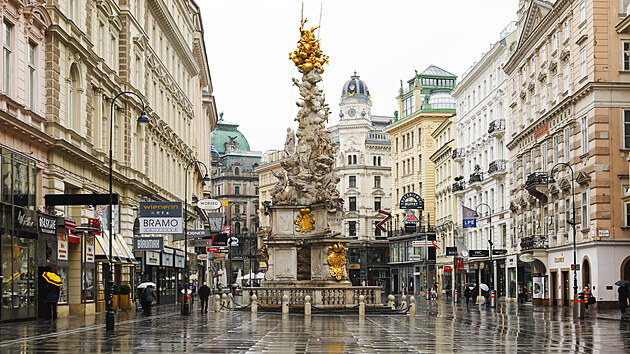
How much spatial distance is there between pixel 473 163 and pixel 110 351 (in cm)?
7299

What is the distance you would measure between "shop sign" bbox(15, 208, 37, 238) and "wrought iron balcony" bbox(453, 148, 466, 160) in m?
66.6

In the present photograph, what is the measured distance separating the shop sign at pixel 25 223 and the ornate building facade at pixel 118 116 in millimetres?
2713

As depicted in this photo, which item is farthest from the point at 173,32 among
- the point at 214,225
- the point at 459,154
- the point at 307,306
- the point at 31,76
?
the point at 459,154

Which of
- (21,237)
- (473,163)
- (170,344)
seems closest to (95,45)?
(21,237)

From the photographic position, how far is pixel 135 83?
5369 centimetres

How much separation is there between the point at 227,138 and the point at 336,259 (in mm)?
146534

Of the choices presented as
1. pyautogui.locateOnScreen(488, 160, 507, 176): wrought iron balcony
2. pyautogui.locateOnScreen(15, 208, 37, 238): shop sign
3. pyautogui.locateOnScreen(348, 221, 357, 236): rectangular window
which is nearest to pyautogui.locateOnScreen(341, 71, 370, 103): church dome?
pyautogui.locateOnScreen(348, 221, 357, 236): rectangular window

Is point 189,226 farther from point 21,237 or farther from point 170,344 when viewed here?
point 170,344

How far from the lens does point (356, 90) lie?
14575 cm

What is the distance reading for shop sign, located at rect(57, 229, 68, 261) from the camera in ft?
123

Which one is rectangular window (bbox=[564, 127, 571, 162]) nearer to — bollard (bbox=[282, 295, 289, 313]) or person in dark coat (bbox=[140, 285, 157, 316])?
bollard (bbox=[282, 295, 289, 313])

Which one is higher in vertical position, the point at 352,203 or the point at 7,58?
the point at 7,58

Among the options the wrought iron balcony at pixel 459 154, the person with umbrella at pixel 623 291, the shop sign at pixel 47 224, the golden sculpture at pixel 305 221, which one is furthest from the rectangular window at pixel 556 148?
the wrought iron balcony at pixel 459 154

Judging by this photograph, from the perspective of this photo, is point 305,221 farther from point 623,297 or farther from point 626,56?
point 626,56
